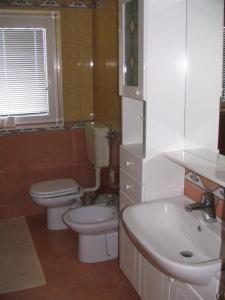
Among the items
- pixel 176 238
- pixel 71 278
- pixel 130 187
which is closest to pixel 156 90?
pixel 130 187

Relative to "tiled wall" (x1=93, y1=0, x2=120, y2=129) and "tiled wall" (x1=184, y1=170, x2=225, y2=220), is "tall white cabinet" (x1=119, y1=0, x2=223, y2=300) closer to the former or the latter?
"tiled wall" (x1=184, y1=170, x2=225, y2=220)

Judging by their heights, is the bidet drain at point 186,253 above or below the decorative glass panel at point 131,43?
below

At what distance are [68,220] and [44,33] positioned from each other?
1.81 meters

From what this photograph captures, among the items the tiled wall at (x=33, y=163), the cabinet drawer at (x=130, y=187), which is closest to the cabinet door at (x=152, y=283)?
the cabinet drawer at (x=130, y=187)

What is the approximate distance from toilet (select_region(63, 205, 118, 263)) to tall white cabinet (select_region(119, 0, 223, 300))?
400mm

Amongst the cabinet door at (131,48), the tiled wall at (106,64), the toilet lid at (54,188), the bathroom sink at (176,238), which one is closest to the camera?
the bathroom sink at (176,238)

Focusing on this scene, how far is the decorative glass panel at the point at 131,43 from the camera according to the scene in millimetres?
2224

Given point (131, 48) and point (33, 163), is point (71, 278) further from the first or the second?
point (131, 48)

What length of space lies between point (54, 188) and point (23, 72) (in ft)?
3.78

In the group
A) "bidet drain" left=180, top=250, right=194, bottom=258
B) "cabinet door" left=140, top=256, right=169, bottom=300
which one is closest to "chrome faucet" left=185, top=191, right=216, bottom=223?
"bidet drain" left=180, top=250, right=194, bottom=258

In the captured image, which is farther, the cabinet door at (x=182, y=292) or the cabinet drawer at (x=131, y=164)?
the cabinet drawer at (x=131, y=164)

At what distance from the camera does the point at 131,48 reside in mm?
2305

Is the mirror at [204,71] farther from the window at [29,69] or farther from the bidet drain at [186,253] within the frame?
the window at [29,69]

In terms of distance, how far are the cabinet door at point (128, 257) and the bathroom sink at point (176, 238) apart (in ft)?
1.25
